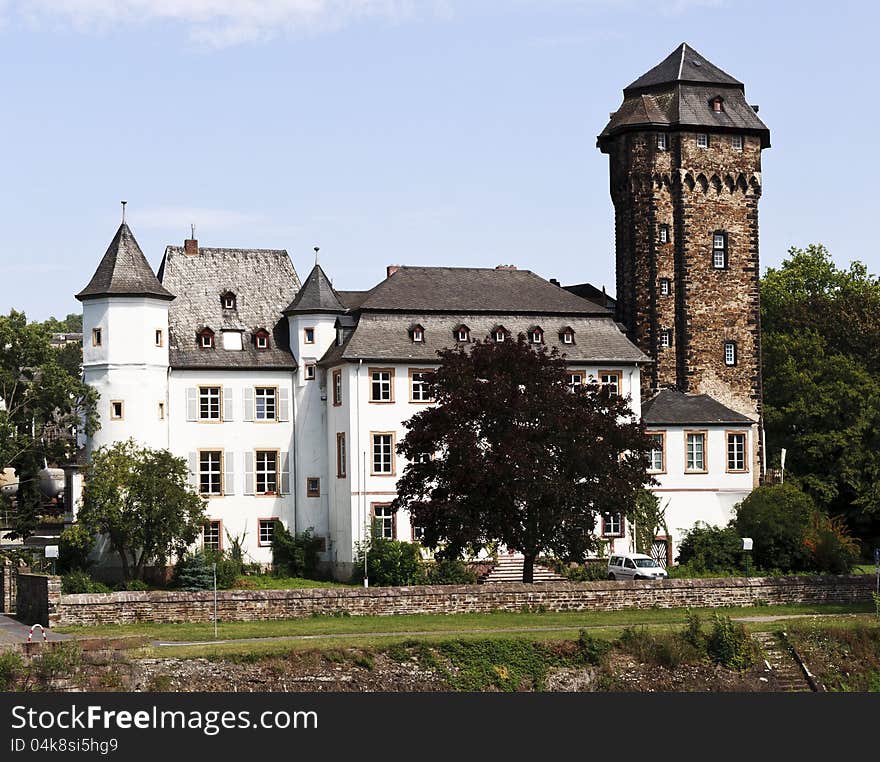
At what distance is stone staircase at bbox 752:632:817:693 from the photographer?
42.3 meters

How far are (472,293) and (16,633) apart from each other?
26699mm

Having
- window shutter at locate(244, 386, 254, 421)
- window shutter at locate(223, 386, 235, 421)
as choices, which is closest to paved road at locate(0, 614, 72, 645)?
window shutter at locate(223, 386, 235, 421)

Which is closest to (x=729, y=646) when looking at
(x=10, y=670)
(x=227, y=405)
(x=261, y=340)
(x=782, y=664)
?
→ (x=782, y=664)

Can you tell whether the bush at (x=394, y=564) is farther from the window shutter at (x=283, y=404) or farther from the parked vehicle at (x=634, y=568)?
the window shutter at (x=283, y=404)

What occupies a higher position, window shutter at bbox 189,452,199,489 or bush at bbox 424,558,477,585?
window shutter at bbox 189,452,199,489

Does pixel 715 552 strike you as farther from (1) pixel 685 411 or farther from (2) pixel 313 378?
(2) pixel 313 378

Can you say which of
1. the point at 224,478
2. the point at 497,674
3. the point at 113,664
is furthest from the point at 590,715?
the point at 224,478

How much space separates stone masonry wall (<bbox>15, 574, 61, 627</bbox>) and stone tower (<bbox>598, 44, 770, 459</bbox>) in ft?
93.2

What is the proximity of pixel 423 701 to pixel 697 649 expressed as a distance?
7.59m

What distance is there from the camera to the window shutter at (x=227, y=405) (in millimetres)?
65562

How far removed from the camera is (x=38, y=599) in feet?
162

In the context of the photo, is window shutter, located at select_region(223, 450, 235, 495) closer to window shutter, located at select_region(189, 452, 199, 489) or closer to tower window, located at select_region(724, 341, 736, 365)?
window shutter, located at select_region(189, 452, 199, 489)

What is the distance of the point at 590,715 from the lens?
125 ft

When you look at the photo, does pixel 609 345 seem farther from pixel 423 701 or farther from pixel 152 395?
pixel 423 701
